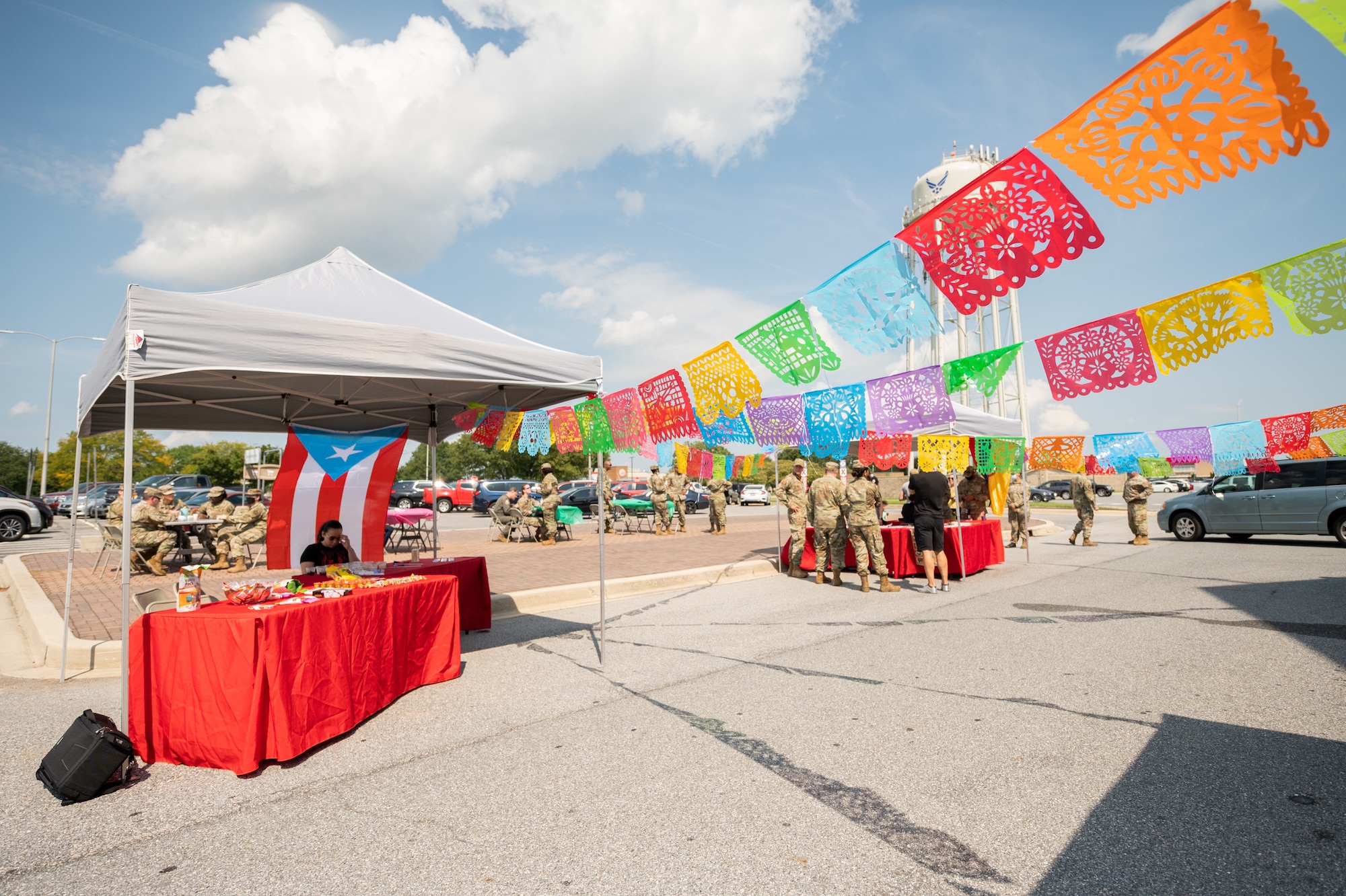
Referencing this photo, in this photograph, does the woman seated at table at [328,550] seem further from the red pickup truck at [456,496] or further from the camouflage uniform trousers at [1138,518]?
the red pickup truck at [456,496]

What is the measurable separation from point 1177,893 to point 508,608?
24.5ft

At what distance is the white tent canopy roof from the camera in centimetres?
455

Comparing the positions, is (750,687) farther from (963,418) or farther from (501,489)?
(501,489)

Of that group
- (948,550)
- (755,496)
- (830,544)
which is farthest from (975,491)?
(755,496)

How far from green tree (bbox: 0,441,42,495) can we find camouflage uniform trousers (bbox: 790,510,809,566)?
90.0 m

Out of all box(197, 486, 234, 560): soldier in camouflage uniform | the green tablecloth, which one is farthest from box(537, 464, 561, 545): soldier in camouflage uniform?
the green tablecloth

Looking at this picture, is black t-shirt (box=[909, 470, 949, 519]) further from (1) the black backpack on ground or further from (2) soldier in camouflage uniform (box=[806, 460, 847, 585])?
(1) the black backpack on ground

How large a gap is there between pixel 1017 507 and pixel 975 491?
2.45 metres

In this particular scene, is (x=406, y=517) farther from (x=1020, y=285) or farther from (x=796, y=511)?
(x=1020, y=285)

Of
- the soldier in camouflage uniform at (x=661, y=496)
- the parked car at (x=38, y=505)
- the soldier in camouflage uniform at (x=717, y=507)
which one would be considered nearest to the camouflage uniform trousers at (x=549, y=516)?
the soldier in camouflage uniform at (x=661, y=496)

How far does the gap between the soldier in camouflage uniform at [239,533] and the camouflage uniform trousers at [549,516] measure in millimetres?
6302

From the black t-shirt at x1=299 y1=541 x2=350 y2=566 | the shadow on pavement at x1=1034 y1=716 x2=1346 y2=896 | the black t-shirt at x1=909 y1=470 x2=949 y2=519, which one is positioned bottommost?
the shadow on pavement at x1=1034 y1=716 x2=1346 y2=896

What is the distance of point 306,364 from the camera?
503 cm

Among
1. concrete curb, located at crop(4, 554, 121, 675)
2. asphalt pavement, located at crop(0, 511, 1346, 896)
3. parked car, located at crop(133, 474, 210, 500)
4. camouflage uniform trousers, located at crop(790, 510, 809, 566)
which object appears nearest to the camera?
asphalt pavement, located at crop(0, 511, 1346, 896)
